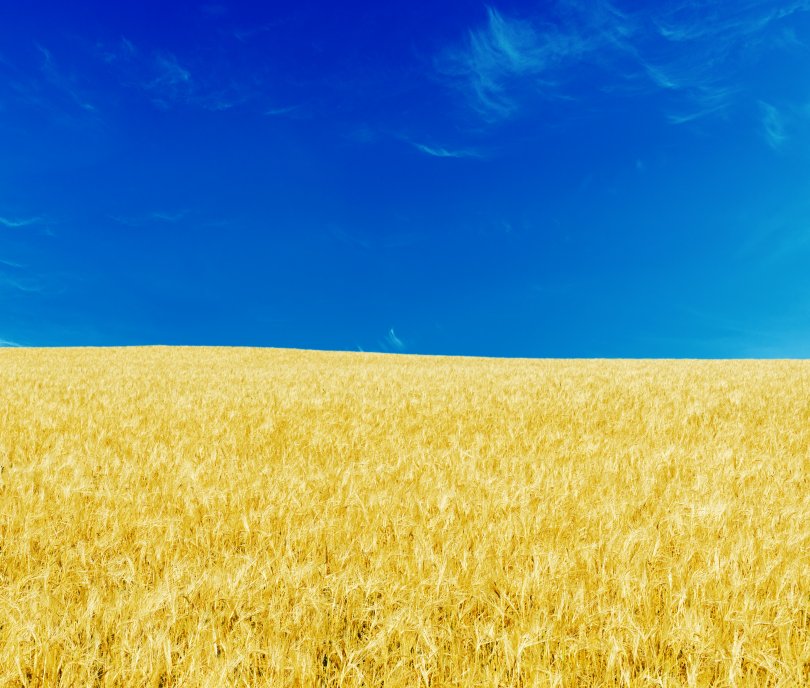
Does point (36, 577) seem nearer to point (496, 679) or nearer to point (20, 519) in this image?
point (20, 519)

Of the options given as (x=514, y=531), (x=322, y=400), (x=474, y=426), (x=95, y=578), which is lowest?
(x=95, y=578)

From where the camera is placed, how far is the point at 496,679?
190cm

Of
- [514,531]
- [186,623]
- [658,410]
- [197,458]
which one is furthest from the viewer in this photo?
[658,410]

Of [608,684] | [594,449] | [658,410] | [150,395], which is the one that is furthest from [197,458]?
[658,410]

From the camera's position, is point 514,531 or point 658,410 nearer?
point 514,531

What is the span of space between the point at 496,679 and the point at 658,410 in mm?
7641

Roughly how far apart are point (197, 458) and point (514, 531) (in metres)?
3.51

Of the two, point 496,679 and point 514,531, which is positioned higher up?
point 514,531

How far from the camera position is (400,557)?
297cm

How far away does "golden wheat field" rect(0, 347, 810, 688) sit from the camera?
2.04 meters

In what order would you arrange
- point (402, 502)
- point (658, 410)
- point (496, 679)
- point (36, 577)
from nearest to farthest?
point (496, 679) < point (36, 577) < point (402, 502) < point (658, 410)

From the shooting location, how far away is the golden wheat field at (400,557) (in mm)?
2039

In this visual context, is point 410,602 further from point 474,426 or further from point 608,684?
point 474,426

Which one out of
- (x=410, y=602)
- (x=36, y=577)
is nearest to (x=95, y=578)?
(x=36, y=577)
